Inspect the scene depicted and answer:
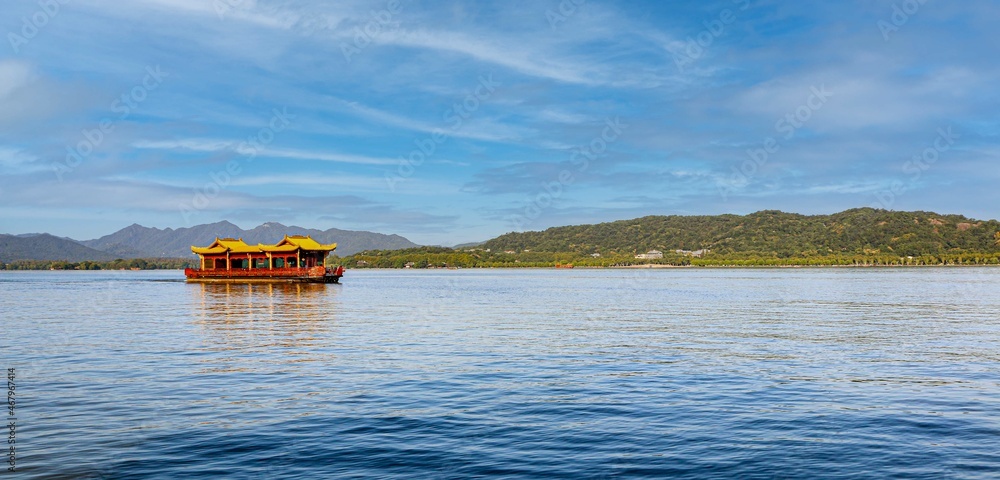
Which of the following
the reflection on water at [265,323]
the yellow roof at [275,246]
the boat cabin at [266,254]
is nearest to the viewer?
the reflection on water at [265,323]

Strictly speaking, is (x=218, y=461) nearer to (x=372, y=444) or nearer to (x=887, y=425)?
(x=372, y=444)

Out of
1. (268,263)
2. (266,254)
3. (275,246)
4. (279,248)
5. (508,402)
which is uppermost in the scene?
(275,246)

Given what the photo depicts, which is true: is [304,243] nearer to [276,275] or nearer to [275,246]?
[275,246]

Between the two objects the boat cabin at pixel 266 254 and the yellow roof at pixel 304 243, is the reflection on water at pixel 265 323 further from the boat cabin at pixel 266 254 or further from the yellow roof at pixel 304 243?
the boat cabin at pixel 266 254

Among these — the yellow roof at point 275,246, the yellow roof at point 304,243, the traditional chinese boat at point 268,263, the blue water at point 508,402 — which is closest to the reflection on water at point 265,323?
the blue water at point 508,402

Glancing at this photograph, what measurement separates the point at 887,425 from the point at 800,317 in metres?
31.1

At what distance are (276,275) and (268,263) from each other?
9.41 meters

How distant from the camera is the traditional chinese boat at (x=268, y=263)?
4441 inches

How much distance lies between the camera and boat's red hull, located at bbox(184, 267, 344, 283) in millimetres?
112375

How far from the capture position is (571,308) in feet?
183

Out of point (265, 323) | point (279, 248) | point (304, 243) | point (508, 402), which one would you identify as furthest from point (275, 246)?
point (508, 402)

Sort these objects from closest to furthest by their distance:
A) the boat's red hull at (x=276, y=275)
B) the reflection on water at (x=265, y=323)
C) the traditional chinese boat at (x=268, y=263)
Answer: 1. the reflection on water at (x=265, y=323)
2. the boat's red hull at (x=276, y=275)
3. the traditional chinese boat at (x=268, y=263)

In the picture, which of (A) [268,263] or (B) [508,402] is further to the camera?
(A) [268,263]

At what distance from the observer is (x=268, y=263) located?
121m
